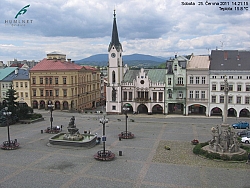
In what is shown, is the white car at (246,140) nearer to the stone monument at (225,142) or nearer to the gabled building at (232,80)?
the stone monument at (225,142)

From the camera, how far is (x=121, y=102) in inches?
2320

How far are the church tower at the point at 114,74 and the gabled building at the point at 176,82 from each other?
10108 millimetres

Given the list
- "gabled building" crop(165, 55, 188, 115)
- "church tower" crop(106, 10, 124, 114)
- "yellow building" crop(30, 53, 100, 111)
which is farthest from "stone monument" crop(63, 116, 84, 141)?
"yellow building" crop(30, 53, 100, 111)

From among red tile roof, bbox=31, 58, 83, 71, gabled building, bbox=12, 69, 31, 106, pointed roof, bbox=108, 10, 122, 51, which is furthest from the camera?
gabled building, bbox=12, 69, 31, 106

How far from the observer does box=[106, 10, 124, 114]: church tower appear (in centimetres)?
5838

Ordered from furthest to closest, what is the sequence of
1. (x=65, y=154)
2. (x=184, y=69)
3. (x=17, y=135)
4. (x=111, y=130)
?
(x=184, y=69), (x=111, y=130), (x=17, y=135), (x=65, y=154)

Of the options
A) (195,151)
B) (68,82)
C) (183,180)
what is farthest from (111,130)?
(68,82)

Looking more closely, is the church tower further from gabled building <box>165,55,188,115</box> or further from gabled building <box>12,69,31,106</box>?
gabled building <box>12,69,31,106</box>

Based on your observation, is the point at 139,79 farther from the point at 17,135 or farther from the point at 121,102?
the point at 17,135

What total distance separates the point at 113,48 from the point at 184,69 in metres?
15.5

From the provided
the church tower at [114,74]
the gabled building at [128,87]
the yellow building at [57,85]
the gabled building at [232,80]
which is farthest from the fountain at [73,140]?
the gabled building at [232,80]

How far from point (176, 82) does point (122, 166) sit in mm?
34408

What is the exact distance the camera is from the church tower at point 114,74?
58375 mm

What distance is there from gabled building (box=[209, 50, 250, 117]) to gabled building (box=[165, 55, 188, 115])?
536cm
